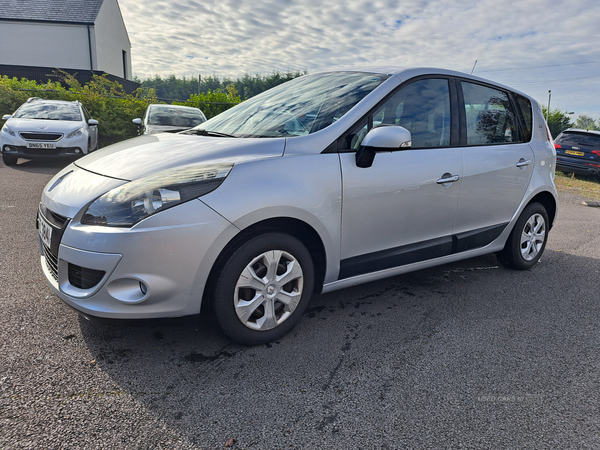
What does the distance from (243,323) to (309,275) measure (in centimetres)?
51

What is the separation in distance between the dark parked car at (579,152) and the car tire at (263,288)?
14.0m

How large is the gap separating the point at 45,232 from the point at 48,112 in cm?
932

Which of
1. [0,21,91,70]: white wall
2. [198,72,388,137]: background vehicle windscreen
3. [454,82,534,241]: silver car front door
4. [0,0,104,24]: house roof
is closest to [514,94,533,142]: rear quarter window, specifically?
[454,82,534,241]: silver car front door

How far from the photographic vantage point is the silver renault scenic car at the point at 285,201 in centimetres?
235

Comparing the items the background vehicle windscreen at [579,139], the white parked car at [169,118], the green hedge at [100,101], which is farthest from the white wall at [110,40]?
the background vehicle windscreen at [579,139]

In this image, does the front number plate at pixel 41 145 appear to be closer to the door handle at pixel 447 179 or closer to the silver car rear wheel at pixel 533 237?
the door handle at pixel 447 179

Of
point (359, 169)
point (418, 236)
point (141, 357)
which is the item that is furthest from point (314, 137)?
point (141, 357)

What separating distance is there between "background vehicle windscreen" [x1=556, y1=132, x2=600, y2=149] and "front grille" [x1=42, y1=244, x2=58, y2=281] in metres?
15.1

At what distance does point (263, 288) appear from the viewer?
265 centimetres

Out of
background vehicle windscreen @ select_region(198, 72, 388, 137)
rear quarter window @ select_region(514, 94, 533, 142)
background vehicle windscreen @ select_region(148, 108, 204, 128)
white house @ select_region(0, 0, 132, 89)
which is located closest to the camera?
background vehicle windscreen @ select_region(198, 72, 388, 137)

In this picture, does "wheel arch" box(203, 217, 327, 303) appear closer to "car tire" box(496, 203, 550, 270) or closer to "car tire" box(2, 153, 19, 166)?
"car tire" box(496, 203, 550, 270)

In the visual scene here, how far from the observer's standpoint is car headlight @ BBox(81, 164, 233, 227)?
2.33m

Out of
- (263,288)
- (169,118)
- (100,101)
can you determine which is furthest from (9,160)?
(263,288)

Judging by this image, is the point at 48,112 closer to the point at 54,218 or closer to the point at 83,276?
the point at 54,218
